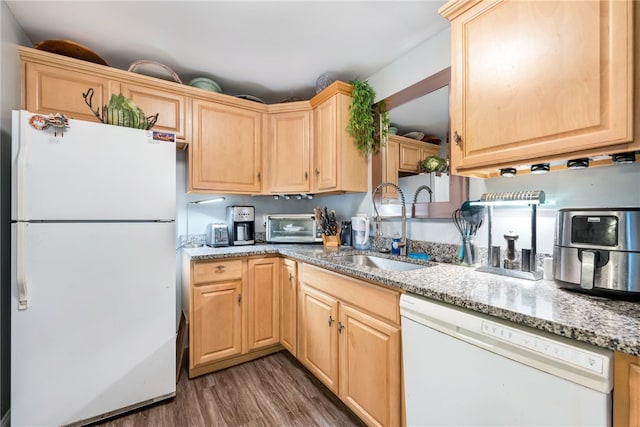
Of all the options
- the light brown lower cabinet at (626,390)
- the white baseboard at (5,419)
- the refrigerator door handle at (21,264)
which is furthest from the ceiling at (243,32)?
the white baseboard at (5,419)

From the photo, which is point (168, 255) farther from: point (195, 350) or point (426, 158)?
point (426, 158)

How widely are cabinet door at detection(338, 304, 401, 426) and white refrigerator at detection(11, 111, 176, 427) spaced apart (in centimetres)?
112

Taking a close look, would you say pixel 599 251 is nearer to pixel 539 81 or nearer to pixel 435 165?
pixel 539 81

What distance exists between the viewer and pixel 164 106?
82.4 inches

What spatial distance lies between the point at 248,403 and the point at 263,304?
664mm

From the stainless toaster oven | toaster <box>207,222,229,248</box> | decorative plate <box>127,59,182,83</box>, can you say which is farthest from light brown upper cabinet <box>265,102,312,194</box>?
decorative plate <box>127,59,182,83</box>

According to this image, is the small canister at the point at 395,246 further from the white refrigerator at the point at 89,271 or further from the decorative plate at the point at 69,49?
the decorative plate at the point at 69,49

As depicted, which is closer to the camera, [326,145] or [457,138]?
[457,138]

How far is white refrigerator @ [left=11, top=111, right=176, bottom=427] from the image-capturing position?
1.39m

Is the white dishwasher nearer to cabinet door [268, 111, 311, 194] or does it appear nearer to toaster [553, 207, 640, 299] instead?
toaster [553, 207, 640, 299]

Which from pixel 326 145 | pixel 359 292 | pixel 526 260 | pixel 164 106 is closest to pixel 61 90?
pixel 164 106

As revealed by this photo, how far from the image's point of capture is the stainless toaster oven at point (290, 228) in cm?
252

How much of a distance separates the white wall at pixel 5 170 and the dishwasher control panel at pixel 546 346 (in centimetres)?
238

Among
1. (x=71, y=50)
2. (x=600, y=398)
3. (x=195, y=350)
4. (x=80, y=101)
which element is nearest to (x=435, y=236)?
(x=600, y=398)
